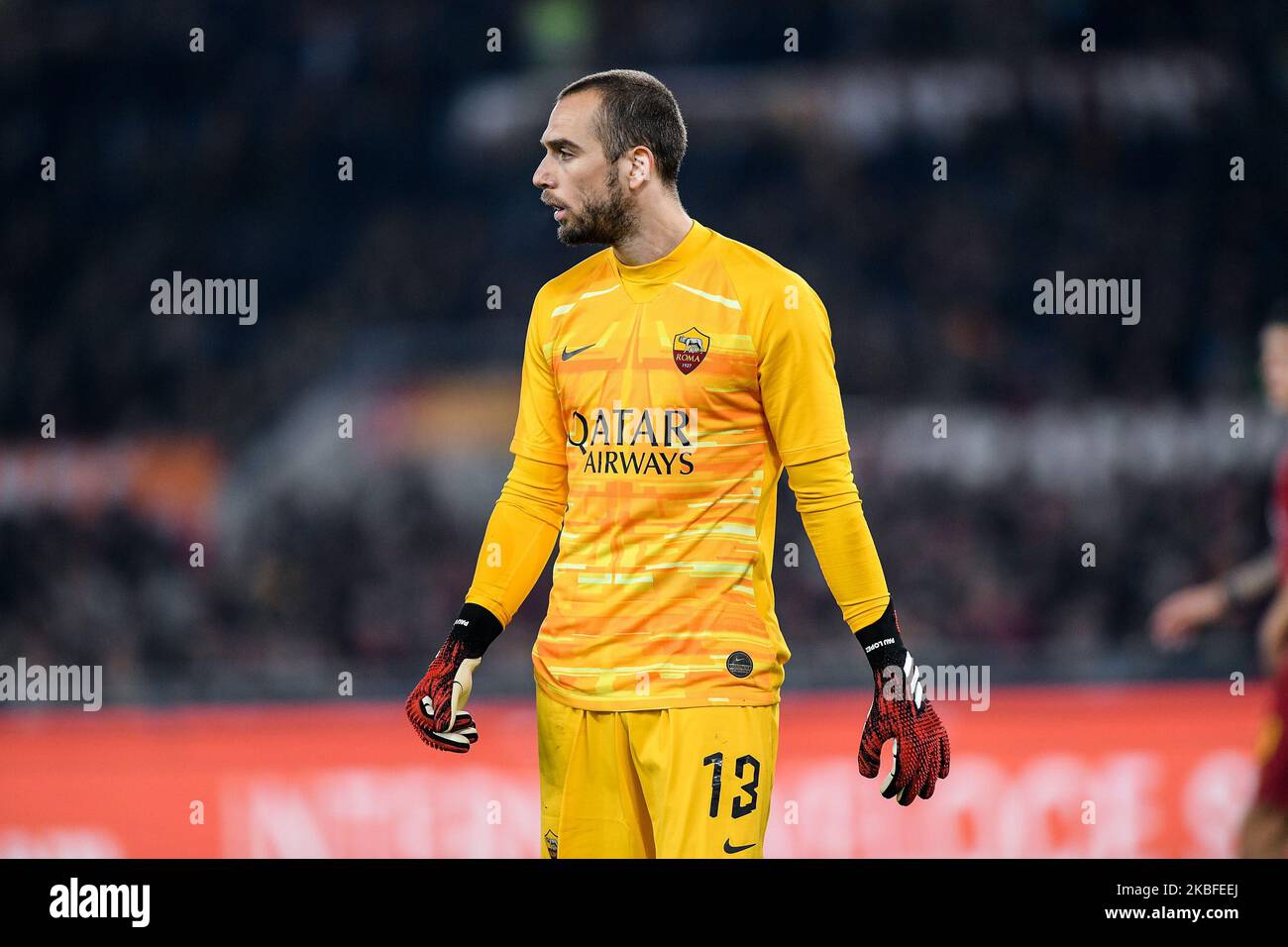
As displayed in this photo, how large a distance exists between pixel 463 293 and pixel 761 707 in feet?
30.5

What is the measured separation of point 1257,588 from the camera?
19.2 feet

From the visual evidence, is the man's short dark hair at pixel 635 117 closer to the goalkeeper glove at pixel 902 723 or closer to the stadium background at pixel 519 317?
the goalkeeper glove at pixel 902 723

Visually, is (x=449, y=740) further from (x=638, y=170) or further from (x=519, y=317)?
(x=519, y=317)

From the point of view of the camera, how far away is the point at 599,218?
3293 mm

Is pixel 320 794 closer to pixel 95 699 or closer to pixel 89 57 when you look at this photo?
pixel 95 699

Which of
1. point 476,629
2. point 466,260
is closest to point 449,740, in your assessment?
point 476,629

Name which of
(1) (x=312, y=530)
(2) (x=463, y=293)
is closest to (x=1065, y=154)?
(2) (x=463, y=293)

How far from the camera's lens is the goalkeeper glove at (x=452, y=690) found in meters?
3.37

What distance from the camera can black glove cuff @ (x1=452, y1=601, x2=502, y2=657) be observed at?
11.3 ft

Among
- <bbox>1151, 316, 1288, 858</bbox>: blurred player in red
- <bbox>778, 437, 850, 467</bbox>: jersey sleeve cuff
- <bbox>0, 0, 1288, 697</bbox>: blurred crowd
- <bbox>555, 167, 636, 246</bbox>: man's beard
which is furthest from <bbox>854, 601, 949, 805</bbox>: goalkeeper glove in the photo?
<bbox>0, 0, 1288, 697</bbox>: blurred crowd

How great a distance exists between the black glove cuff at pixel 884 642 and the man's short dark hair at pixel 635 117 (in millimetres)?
1023

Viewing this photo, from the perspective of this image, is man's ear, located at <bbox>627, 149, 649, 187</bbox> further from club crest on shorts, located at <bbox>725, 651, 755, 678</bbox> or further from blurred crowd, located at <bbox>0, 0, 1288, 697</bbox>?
blurred crowd, located at <bbox>0, 0, 1288, 697</bbox>

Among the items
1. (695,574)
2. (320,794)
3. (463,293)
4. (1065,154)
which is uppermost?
(1065,154)

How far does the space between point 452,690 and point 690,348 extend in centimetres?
89
